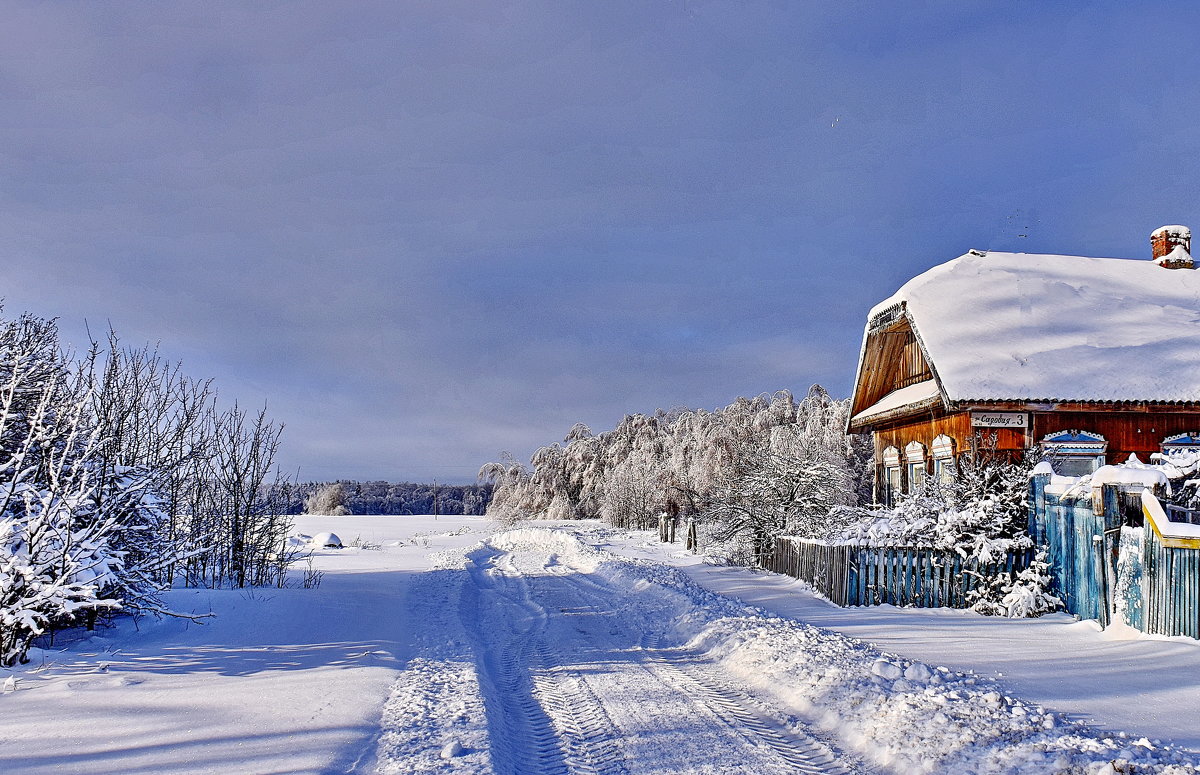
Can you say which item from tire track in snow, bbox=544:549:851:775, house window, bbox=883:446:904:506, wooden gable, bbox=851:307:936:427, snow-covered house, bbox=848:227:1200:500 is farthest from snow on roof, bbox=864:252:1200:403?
tire track in snow, bbox=544:549:851:775

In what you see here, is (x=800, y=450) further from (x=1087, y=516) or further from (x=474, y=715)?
(x=474, y=715)

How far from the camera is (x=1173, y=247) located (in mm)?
20781

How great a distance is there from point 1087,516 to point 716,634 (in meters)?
5.44

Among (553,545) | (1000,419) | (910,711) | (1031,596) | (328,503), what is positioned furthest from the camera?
(328,503)

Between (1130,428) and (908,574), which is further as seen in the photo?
(1130,428)

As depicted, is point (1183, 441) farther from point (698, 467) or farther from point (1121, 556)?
point (698, 467)

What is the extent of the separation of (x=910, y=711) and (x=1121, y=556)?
5516mm

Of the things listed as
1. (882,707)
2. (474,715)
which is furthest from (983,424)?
(474,715)

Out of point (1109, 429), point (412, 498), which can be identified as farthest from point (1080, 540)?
point (412, 498)

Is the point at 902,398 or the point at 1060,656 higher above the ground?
the point at 902,398

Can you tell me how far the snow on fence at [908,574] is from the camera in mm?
11953

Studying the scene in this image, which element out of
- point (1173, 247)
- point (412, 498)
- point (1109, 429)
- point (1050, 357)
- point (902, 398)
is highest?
point (1173, 247)

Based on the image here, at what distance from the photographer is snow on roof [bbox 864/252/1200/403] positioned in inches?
623

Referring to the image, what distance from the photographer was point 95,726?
5.41 m
